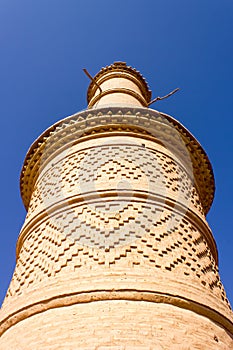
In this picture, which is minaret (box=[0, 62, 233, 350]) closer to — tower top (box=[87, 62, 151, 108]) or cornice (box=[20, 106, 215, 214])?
cornice (box=[20, 106, 215, 214])

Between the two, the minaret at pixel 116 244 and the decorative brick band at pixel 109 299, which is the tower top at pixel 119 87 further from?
the decorative brick band at pixel 109 299

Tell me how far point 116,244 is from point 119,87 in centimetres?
392

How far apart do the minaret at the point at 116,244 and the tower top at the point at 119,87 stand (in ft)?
5.32

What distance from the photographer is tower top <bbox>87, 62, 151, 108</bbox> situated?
6285 millimetres

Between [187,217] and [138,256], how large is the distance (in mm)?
903

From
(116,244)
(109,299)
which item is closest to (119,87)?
(116,244)

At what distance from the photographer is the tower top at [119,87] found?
20.6ft

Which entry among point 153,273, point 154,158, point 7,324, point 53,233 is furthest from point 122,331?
point 154,158

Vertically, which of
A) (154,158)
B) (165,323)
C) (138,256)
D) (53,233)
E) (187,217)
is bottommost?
(165,323)

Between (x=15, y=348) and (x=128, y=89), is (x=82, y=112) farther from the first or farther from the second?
(x=15, y=348)

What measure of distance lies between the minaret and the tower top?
162cm

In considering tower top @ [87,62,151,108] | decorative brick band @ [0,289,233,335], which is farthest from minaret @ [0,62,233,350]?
tower top @ [87,62,151,108]

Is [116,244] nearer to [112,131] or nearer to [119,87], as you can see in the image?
[112,131]

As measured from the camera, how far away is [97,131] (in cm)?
453
